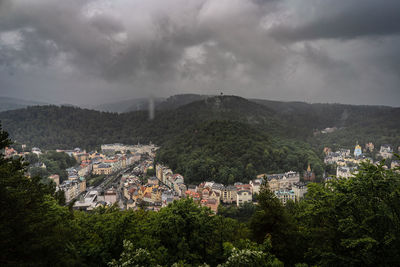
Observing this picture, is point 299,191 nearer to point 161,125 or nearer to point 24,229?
point 24,229

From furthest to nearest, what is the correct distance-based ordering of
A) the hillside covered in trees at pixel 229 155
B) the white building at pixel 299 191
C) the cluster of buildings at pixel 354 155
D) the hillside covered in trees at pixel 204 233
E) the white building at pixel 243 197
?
the cluster of buildings at pixel 354 155, the hillside covered in trees at pixel 229 155, the white building at pixel 299 191, the white building at pixel 243 197, the hillside covered in trees at pixel 204 233

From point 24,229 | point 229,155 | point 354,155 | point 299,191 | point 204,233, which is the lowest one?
point 299,191

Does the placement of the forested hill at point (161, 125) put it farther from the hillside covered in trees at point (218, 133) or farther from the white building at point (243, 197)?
the white building at point (243, 197)

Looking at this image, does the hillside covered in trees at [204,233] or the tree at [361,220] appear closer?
the hillside covered in trees at [204,233]

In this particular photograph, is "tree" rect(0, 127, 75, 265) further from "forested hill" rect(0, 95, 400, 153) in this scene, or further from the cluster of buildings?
"forested hill" rect(0, 95, 400, 153)

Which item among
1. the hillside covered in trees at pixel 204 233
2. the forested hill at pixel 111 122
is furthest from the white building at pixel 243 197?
the forested hill at pixel 111 122

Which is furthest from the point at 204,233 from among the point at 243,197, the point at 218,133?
the point at 218,133

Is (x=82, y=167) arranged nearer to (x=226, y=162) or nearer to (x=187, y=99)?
(x=226, y=162)

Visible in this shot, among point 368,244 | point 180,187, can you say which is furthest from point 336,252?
point 180,187

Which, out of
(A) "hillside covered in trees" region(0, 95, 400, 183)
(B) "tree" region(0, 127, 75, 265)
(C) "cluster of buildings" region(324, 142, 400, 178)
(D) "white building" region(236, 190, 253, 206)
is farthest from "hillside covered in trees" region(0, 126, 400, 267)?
(C) "cluster of buildings" region(324, 142, 400, 178)
